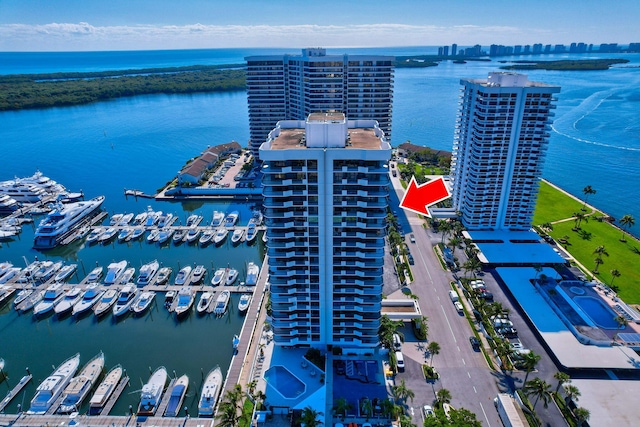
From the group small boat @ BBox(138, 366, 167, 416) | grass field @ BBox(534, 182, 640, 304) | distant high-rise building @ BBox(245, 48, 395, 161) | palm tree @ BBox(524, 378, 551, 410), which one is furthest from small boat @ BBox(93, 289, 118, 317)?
grass field @ BBox(534, 182, 640, 304)

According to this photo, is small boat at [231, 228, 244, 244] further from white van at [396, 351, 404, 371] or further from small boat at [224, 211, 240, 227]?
white van at [396, 351, 404, 371]

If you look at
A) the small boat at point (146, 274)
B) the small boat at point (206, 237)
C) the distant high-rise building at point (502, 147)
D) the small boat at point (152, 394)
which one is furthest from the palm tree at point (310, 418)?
the distant high-rise building at point (502, 147)

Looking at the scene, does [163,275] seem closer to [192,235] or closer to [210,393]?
[192,235]

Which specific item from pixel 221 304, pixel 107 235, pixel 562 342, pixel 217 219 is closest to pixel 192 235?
pixel 217 219

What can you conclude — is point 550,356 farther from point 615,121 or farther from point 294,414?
point 615,121

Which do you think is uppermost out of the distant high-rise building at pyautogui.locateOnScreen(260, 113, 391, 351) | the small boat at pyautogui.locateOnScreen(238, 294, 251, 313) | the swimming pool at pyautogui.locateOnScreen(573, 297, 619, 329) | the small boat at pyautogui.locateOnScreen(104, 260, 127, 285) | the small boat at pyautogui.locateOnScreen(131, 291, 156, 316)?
the distant high-rise building at pyautogui.locateOnScreen(260, 113, 391, 351)

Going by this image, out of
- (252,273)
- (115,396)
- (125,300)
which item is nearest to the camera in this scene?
(115,396)

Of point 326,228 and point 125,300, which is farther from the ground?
point 326,228
